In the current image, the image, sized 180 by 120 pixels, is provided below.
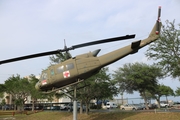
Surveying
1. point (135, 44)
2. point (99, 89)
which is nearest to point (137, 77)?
point (99, 89)

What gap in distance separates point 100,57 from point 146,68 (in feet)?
81.6

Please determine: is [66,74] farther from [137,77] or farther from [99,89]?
[137,77]

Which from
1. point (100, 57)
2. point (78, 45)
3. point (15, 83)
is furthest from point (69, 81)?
point (15, 83)

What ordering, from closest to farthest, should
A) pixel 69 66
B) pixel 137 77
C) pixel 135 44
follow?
pixel 135 44, pixel 69 66, pixel 137 77

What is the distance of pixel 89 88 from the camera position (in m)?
30.0

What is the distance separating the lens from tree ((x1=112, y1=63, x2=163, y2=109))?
3822 cm

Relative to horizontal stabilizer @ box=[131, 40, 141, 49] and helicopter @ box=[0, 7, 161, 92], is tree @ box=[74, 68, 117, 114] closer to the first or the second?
helicopter @ box=[0, 7, 161, 92]

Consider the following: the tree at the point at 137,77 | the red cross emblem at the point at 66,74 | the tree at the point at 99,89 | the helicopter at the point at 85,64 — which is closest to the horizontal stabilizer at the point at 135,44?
the helicopter at the point at 85,64

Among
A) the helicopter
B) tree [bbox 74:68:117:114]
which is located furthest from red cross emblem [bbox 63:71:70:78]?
tree [bbox 74:68:117:114]

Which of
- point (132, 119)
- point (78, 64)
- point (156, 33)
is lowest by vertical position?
point (132, 119)

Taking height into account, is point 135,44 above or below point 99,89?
above

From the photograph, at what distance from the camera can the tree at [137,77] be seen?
38.2 m

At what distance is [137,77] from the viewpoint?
3866 centimetres

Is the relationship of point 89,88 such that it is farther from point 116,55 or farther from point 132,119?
point 116,55
